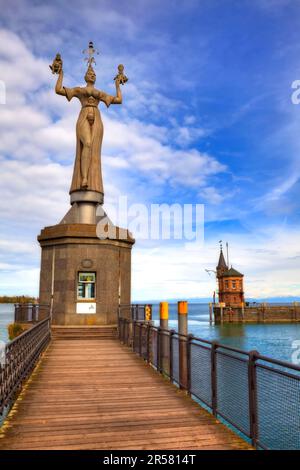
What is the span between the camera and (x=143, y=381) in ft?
30.0

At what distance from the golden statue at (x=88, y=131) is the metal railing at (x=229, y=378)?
10578 millimetres

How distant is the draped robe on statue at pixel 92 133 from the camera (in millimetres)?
20062

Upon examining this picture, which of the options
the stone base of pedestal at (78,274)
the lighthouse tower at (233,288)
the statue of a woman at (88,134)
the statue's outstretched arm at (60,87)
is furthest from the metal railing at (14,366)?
the lighthouse tower at (233,288)

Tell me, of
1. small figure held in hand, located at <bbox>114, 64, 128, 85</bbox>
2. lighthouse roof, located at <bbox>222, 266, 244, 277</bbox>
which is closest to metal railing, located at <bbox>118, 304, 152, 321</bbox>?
small figure held in hand, located at <bbox>114, 64, 128, 85</bbox>

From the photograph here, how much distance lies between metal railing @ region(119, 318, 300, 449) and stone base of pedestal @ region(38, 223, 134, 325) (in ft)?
19.8

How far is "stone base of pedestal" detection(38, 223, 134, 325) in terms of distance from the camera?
1731 centimetres

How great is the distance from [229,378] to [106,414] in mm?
2243

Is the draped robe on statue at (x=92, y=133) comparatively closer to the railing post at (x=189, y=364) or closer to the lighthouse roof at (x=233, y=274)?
the railing post at (x=189, y=364)

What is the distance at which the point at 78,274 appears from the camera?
57.9ft

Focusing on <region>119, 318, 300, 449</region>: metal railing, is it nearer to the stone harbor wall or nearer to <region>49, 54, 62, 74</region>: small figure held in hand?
<region>49, 54, 62, 74</region>: small figure held in hand

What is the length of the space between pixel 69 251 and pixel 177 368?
32.4ft

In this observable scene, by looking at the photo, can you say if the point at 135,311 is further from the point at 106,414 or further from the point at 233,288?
the point at 233,288

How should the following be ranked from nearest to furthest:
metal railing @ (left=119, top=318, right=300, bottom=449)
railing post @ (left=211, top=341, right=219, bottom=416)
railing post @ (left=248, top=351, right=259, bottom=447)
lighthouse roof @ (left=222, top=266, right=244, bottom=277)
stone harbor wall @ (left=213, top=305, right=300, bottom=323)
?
metal railing @ (left=119, top=318, right=300, bottom=449)
railing post @ (left=248, top=351, right=259, bottom=447)
railing post @ (left=211, top=341, right=219, bottom=416)
stone harbor wall @ (left=213, top=305, right=300, bottom=323)
lighthouse roof @ (left=222, top=266, right=244, bottom=277)
